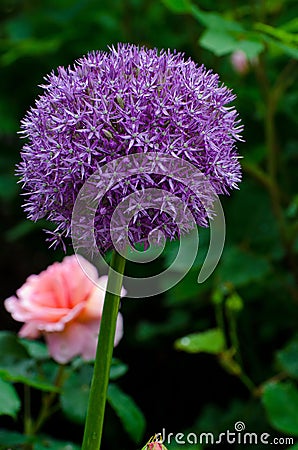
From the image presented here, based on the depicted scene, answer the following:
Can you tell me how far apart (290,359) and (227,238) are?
0.40m

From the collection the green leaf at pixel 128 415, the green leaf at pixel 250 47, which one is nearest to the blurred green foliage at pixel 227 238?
the green leaf at pixel 250 47

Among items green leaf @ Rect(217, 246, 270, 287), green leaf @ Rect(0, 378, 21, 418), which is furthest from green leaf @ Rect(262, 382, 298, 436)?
green leaf @ Rect(0, 378, 21, 418)

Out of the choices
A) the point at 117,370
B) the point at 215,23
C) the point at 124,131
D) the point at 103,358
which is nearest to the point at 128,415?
the point at 117,370

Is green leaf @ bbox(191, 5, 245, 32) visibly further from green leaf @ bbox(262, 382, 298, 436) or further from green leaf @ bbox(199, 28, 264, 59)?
green leaf @ bbox(262, 382, 298, 436)

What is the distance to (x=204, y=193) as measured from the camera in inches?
24.8

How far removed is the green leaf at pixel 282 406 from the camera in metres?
1.10

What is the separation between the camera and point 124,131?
23.6 inches

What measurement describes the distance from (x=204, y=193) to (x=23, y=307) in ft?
1.26

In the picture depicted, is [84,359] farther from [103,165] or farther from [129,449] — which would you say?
[129,449]

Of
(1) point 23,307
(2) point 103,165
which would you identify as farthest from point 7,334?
(2) point 103,165

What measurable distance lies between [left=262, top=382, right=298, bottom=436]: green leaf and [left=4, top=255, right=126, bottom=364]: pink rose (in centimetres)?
37

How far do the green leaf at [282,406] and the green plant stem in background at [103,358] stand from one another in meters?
0.57

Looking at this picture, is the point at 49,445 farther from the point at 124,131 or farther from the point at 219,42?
the point at 219,42

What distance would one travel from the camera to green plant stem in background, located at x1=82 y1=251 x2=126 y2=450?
1.97 ft
